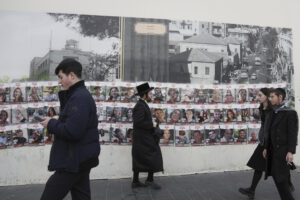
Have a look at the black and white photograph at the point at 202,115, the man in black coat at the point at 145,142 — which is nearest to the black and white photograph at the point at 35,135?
the man in black coat at the point at 145,142

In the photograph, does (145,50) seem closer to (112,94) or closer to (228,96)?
(112,94)

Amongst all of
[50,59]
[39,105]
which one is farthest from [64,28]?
[39,105]

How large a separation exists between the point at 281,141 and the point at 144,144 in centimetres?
218

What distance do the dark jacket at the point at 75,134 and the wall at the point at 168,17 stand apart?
2.85 m

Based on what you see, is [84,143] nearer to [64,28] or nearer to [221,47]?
[64,28]

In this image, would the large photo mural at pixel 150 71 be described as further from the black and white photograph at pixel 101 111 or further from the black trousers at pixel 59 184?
the black trousers at pixel 59 184

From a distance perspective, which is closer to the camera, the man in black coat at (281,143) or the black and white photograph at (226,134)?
the man in black coat at (281,143)

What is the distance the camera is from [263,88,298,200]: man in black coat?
3.70 meters

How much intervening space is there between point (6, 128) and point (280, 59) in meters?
5.65

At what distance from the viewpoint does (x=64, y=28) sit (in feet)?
17.9

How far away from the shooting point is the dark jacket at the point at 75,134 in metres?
2.58

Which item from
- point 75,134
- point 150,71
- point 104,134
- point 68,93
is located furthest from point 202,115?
point 75,134

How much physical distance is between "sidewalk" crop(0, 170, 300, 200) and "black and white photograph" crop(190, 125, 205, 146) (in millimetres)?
644

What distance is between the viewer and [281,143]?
12.6 feet
